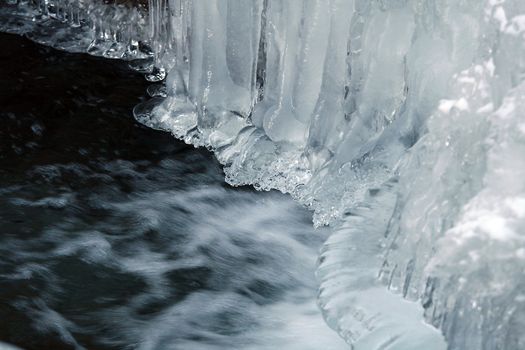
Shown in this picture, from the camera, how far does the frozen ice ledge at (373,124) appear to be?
5.57 feet

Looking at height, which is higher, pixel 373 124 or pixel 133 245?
pixel 373 124

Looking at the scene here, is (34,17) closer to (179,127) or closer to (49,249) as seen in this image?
(179,127)

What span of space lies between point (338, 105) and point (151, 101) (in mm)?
1111

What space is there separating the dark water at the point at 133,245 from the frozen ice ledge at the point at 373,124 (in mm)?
151

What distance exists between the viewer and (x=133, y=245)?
2.86 metres

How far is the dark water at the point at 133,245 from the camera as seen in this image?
2.48 metres

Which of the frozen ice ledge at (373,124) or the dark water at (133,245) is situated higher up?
the frozen ice ledge at (373,124)

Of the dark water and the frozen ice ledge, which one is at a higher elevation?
the frozen ice ledge

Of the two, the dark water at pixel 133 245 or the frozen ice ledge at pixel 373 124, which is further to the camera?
the dark water at pixel 133 245

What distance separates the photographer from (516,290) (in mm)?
1603

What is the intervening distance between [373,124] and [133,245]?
0.81m

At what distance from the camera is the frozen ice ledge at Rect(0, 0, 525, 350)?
5.57 ft

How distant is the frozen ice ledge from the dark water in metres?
0.15

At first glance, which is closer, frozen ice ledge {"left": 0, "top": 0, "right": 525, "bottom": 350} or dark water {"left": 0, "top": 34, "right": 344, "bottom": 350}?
frozen ice ledge {"left": 0, "top": 0, "right": 525, "bottom": 350}
